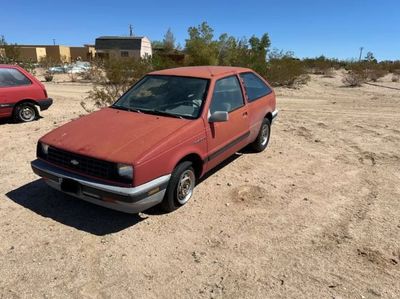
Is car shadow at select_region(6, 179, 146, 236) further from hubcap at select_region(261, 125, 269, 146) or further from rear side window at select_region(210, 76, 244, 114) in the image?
hubcap at select_region(261, 125, 269, 146)

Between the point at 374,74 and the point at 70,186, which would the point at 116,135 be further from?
the point at 374,74

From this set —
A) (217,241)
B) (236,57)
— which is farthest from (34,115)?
(236,57)

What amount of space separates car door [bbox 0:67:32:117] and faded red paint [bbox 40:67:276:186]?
461 cm

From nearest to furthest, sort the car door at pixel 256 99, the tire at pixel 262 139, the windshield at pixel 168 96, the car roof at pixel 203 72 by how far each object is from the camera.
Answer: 1. the windshield at pixel 168 96
2. the car roof at pixel 203 72
3. the car door at pixel 256 99
4. the tire at pixel 262 139

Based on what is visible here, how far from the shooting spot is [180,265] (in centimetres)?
336

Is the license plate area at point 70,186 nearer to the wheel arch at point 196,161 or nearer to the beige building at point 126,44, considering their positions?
the wheel arch at point 196,161

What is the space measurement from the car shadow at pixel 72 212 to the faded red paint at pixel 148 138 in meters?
0.78

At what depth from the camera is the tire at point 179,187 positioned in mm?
4039

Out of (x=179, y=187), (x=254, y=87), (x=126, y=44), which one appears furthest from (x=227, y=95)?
(x=126, y=44)

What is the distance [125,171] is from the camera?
355 centimetres

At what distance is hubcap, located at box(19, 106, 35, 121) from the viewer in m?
8.77

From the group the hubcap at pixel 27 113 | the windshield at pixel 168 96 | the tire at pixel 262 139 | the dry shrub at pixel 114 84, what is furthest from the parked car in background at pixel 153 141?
the hubcap at pixel 27 113

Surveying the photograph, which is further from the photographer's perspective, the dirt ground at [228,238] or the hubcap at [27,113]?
the hubcap at [27,113]

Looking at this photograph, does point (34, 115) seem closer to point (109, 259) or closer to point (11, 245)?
point (11, 245)
